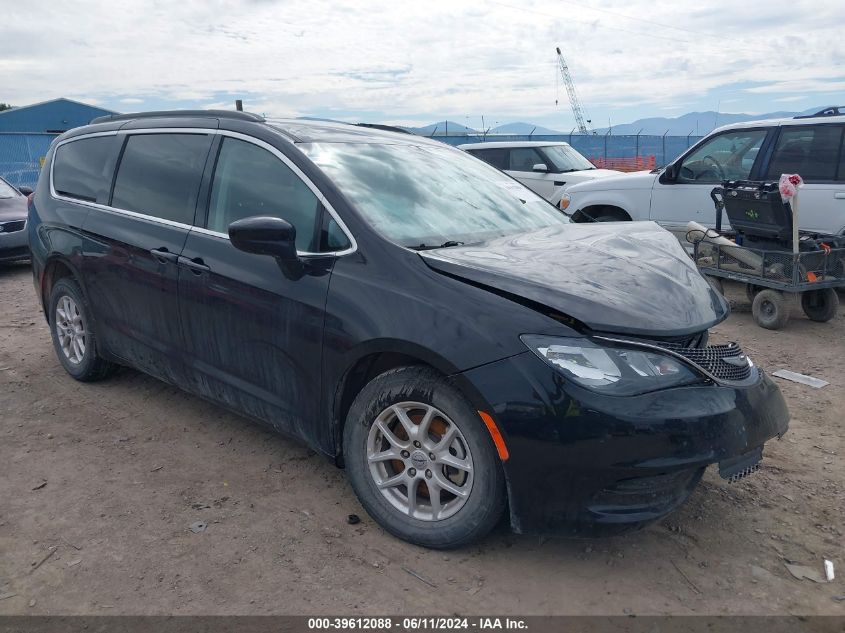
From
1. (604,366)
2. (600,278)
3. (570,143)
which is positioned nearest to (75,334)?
(600,278)

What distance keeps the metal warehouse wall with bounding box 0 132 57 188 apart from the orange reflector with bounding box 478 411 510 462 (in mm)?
21812

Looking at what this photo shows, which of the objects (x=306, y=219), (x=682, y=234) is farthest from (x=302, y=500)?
(x=682, y=234)

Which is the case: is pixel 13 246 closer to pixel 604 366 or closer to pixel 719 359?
pixel 604 366

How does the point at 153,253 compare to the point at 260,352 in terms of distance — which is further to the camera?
the point at 153,253

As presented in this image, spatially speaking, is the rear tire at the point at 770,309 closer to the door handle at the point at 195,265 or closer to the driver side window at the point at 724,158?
the driver side window at the point at 724,158

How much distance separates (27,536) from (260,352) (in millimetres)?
1273

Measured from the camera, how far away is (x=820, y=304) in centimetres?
691

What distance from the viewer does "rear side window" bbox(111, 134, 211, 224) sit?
13.0ft

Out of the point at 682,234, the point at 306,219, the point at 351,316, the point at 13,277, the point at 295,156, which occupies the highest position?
the point at 295,156

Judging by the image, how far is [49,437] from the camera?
168 inches

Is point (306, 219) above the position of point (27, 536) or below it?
above

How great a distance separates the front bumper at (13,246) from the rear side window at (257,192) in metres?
7.14

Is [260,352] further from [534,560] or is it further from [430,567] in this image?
[534,560]

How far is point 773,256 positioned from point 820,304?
2.37 ft
